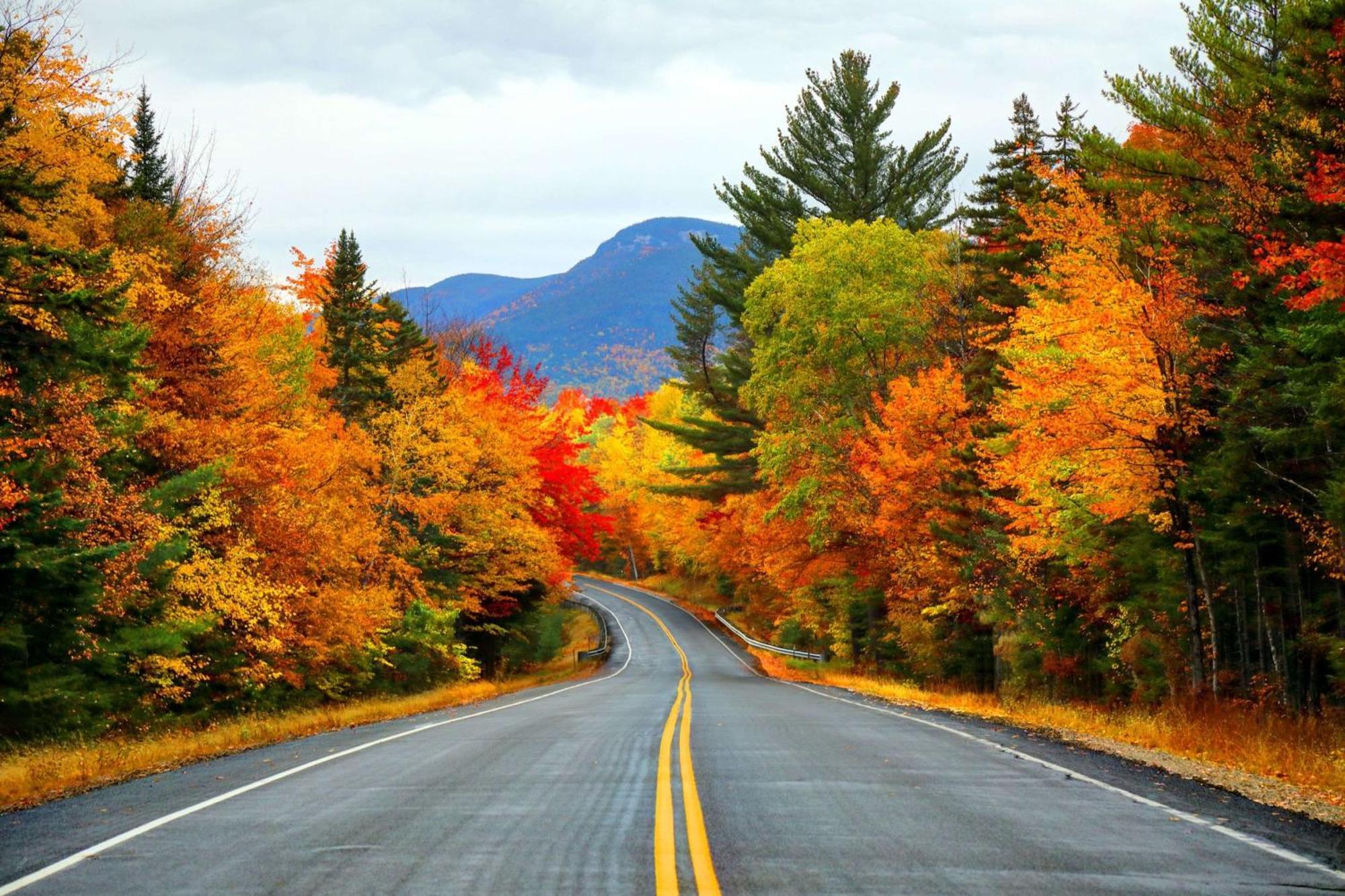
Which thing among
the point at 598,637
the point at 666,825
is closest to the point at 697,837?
the point at 666,825

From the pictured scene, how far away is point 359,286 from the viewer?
41156 millimetres

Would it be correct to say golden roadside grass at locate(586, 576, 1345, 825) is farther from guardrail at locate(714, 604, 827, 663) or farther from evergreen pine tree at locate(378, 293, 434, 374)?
evergreen pine tree at locate(378, 293, 434, 374)

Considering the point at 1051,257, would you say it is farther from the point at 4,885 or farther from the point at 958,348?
the point at 4,885

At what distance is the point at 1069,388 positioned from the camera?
1914 cm

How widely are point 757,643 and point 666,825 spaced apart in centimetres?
5080

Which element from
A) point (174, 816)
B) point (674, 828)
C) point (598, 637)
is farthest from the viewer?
point (598, 637)

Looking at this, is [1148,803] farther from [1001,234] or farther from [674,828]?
[1001,234]

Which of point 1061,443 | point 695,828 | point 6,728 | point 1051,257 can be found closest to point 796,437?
point 1051,257

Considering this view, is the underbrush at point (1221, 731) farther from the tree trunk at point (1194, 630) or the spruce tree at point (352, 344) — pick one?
the spruce tree at point (352, 344)

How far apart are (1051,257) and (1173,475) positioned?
551 cm

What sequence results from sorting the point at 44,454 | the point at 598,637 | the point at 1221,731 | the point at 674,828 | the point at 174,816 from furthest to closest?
the point at 598,637, the point at 44,454, the point at 1221,731, the point at 174,816, the point at 674,828

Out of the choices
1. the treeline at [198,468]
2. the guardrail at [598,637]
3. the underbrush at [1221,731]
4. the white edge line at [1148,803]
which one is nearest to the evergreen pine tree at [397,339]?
A: the treeline at [198,468]

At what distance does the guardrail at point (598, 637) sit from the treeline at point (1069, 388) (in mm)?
11923

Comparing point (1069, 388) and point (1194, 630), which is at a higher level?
point (1069, 388)
